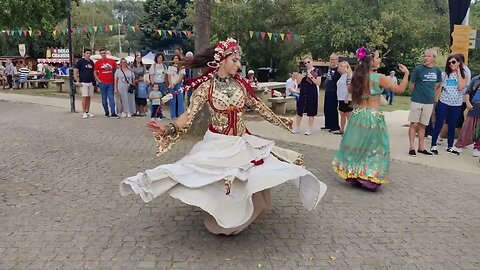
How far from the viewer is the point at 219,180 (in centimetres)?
441

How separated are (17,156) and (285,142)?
16.0 ft

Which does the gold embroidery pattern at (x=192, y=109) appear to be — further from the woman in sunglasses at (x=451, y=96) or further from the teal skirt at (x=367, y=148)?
the woman in sunglasses at (x=451, y=96)

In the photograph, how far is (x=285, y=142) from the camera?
389 inches

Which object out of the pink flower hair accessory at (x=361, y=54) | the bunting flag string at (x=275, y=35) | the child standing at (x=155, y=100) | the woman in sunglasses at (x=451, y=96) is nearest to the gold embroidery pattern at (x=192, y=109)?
the pink flower hair accessory at (x=361, y=54)

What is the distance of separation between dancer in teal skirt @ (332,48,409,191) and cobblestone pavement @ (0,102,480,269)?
25 centimetres

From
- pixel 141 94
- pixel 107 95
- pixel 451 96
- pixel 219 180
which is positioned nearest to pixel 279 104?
pixel 141 94

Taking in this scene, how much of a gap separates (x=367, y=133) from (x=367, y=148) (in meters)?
0.20

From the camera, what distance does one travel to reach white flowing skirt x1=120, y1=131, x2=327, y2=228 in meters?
4.42

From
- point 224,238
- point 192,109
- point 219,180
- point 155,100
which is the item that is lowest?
point 224,238

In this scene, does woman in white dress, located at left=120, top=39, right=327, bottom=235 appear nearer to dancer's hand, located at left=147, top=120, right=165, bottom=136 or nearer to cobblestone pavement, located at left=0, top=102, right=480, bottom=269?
dancer's hand, located at left=147, top=120, right=165, bottom=136

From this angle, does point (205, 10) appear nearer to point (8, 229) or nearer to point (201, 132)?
point (201, 132)

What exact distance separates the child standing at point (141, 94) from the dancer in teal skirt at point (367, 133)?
755 cm

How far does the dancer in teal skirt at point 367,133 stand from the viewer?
6578 millimetres

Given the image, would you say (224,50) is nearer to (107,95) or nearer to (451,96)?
(451,96)
